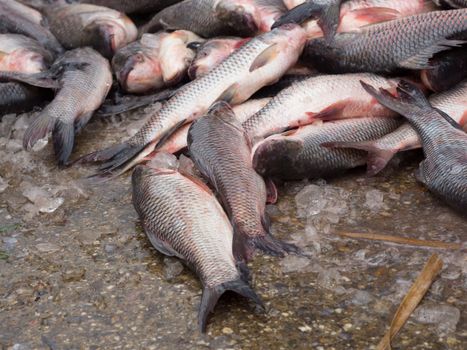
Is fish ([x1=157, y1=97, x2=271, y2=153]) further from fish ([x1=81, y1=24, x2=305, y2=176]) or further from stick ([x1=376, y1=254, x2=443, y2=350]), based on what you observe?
stick ([x1=376, y1=254, x2=443, y2=350])

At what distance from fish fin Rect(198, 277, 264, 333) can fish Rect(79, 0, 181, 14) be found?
4.69 metres

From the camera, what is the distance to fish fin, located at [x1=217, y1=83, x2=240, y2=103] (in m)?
5.77

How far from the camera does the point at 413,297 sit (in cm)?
392

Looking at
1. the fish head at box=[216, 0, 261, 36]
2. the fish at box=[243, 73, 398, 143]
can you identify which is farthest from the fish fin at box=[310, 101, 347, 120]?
the fish head at box=[216, 0, 261, 36]

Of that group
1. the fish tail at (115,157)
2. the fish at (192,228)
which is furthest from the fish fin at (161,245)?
the fish tail at (115,157)

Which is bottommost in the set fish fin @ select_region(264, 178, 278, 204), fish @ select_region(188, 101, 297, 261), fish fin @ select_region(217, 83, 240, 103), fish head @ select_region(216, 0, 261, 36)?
fish fin @ select_region(264, 178, 278, 204)

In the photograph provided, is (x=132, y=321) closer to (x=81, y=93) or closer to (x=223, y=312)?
(x=223, y=312)

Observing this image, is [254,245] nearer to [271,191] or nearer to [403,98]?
[271,191]

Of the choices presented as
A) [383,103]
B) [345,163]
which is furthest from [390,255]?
[383,103]

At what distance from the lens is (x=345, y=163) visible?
5137 mm

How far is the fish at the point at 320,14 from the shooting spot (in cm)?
590

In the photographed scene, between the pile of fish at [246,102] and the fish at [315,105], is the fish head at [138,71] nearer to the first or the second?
the pile of fish at [246,102]

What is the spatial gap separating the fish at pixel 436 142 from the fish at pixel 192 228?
50.7 inches

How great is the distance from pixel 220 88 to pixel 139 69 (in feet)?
3.80
